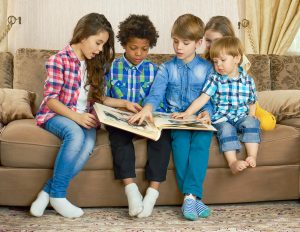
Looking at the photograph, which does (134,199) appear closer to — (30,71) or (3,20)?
(30,71)

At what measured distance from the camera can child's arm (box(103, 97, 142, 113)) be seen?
2.45 metres

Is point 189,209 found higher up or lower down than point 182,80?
lower down

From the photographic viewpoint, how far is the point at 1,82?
9.98 ft

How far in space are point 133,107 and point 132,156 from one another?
282mm

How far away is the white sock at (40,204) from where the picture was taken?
A: 2.18 m

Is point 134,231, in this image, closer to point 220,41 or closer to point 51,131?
point 51,131

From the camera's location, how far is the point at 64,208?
2.20 m

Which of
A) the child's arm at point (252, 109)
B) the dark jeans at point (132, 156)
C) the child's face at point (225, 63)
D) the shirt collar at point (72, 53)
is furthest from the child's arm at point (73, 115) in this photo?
the child's arm at point (252, 109)

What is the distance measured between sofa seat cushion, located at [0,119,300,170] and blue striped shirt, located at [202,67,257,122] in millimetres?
174

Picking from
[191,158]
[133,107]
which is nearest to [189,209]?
[191,158]

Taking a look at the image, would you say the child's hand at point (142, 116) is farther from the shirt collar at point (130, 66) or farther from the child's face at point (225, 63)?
the child's face at point (225, 63)

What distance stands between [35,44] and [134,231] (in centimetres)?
196

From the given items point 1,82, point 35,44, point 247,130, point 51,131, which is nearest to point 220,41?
point 247,130

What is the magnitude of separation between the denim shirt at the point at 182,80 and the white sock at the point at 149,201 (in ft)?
1.59
